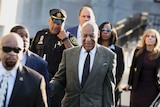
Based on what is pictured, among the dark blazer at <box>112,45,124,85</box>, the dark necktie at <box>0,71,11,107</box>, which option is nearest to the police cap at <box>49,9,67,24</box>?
the dark blazer at <box>112,45,124,85</box>

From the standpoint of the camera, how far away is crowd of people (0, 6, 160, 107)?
5008mm

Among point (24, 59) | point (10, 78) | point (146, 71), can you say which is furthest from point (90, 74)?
point (146, 71)

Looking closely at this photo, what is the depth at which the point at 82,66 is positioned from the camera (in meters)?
6.47

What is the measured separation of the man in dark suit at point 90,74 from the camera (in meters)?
6.40

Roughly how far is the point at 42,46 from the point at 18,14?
28.4ft

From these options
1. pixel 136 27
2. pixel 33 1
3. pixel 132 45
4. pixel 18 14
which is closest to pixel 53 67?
pixel 18 14

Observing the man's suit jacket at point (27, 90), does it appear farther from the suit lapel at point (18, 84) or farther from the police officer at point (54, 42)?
the police officer at point (54, 42)

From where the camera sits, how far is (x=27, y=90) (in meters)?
5.07

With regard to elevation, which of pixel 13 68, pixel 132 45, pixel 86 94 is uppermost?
pixel 13 68

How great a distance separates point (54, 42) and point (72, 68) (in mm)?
1134

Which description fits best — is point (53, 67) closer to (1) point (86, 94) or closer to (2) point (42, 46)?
(2) point (42, 46)

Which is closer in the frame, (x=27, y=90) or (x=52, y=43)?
(x=27, y=90)

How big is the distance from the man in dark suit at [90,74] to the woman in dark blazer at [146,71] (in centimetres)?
212

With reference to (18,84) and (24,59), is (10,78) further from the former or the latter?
(24,59)
